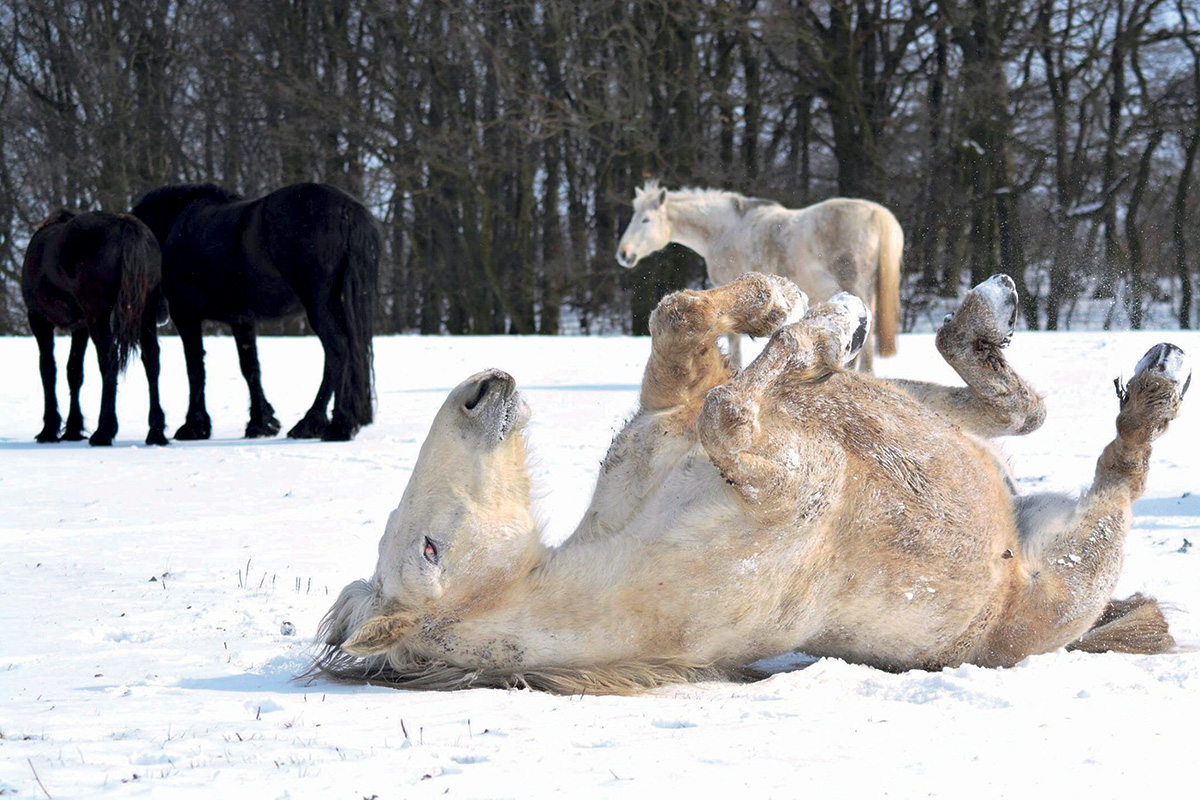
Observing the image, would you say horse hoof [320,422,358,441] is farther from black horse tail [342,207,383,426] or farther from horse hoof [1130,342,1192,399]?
horse hoof [1130,342,1192,399]

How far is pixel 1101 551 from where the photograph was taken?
123 inches

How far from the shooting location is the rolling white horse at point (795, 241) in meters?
11.7

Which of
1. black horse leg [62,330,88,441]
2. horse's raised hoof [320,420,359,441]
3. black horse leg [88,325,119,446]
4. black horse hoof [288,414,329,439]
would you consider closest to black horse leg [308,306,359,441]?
horse's raised hoof [320,420,359,441]

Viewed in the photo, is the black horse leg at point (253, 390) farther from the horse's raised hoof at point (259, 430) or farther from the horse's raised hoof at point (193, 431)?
the horse's raised hoof at point (193, 431)

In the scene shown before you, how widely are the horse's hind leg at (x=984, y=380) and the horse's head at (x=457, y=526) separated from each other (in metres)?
1.26

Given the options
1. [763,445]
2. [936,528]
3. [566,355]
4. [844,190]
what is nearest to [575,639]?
[763,445]

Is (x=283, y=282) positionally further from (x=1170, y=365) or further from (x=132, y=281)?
(x=1170, y=365)

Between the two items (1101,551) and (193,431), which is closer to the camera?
(1101,551)

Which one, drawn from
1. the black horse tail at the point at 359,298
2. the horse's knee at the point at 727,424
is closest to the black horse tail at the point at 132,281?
the black horse tail at the point at 359,298

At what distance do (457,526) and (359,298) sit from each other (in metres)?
6.89

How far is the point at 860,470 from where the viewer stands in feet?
9.70

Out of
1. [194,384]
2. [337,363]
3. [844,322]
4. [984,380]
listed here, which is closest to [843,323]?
[844,322]

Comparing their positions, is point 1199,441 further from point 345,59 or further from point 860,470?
point 345,59

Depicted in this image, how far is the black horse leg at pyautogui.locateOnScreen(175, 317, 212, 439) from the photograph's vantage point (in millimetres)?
9992
